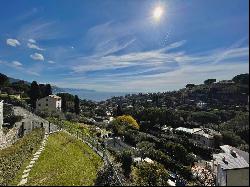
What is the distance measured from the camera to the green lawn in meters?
15.9

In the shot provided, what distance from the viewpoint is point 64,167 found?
64.1 feet

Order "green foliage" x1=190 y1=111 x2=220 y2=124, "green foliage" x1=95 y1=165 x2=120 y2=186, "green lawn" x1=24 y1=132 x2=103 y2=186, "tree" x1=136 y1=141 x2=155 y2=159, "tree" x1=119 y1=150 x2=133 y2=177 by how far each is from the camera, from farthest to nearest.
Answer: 1. "tree" x1=136 y1=141 x2=155 y2=159
2. "green foliage" x1=190 y1=111 x2=220 y2=124
3. "tree" x1=119 y1=150 x2=133 y2=177
4. "green lawn" x1=24 y1=132 x2=103 y2=186
5. "green foliage" x1=95 y1=165 x2=120 y2=186

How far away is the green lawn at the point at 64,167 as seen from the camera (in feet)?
52.0

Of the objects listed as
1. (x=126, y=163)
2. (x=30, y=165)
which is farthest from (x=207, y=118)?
(x=30, y=165)

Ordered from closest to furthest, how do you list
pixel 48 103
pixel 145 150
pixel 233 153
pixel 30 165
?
pixel 233 153
pixel 30 165
pixel 145 150
pixel 48 103

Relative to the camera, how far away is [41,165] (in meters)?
21.0

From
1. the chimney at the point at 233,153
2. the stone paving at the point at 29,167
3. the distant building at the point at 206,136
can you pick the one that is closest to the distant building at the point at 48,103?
the distant building at the point at 206,136

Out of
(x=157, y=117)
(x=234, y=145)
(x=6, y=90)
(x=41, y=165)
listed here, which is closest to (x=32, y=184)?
(x=41, y=165)

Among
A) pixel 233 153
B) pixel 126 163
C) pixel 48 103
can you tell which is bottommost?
pixel 126 163

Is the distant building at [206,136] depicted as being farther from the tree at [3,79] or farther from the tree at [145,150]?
the tree at [3,79]

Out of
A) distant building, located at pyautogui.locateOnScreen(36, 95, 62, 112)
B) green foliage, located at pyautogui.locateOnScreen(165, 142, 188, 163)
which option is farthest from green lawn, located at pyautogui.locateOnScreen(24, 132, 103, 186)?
distant building, located at pyautogui.locateOnScreen(36, 95, 62, 112)

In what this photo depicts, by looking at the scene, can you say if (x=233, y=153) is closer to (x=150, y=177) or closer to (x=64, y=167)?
(x=150, y=177)

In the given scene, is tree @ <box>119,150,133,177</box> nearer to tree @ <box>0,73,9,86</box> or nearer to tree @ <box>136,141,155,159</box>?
tree @ <box>136,141,155,159</box>

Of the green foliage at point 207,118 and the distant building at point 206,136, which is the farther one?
the green foliage at point 207,118
